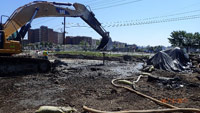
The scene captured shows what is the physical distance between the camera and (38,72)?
12.0 metres

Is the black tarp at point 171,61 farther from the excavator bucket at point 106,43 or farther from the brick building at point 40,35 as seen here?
the brick building at point 40,35

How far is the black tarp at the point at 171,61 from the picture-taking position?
1505 cm

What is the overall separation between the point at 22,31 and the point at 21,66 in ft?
10.0

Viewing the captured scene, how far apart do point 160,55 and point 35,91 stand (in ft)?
37.8

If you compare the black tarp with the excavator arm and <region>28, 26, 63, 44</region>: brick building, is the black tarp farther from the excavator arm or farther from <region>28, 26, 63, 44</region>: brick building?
<region>28, 26, 63, 44</region>: brick building

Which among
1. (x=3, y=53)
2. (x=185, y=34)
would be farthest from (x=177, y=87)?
(x=185, y=34)

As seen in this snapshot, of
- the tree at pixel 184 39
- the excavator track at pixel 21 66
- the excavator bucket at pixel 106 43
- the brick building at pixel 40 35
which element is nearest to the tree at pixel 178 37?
the tree at pixel 184 39

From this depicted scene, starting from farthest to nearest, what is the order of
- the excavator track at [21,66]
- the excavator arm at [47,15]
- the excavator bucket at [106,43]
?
the excavator bucket at [106,43], the excavator arm at [47,15], the excavator track at [21,66]

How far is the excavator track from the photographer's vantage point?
10.5 metres

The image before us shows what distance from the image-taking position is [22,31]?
13.0 metres

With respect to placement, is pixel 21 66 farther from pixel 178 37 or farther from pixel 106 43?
pixel 178 37

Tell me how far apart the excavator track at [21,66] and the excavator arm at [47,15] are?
1.81 m

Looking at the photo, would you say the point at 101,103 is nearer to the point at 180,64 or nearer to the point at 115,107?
the point at 115,107

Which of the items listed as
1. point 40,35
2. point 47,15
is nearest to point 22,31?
point 47,15
